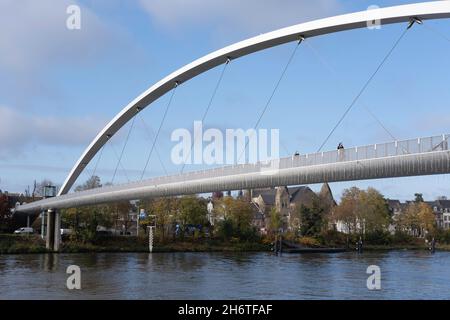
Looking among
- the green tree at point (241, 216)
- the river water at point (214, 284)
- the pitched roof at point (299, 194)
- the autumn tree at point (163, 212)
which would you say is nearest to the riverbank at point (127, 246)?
the green tree at point (241, 216)

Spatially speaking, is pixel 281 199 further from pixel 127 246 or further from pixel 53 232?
pixel 53 232

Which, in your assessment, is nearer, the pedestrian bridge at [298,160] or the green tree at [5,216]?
the pedestrian bridge at [298,160]

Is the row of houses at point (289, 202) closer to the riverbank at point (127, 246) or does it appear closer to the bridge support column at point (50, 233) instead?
the riverbank at point (127, 246)

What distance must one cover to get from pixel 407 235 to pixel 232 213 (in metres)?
28.3

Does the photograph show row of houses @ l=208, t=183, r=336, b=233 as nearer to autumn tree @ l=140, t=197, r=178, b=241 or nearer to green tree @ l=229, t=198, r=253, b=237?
green tree @ l=229, t=198, r=253, b=237

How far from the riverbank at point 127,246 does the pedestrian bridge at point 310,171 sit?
18317mm

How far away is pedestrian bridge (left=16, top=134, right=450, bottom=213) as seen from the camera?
70.5 ft

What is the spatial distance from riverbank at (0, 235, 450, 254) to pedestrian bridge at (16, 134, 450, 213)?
18317mm

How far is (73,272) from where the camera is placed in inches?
1282

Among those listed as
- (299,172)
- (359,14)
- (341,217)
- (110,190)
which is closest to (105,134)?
(110,190)

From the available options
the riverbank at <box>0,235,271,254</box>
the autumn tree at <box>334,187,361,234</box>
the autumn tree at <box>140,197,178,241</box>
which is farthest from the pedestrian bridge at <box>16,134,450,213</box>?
the autumn tree at <box>334,187,361,234</box>

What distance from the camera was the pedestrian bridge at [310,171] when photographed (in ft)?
70.5

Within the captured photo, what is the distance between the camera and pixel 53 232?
56.1m

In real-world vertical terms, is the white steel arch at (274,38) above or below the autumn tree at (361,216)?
above
